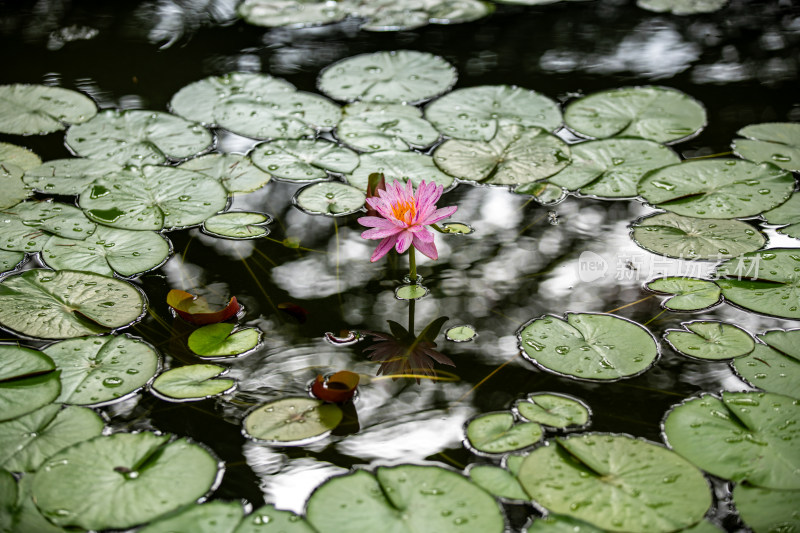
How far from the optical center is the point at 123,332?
1.87m

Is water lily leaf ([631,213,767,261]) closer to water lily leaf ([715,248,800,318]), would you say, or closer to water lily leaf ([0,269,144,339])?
water lily leaf ([715,248,800,318])

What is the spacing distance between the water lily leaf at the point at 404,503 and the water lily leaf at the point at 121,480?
273 mm

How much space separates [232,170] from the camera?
2.47 metres

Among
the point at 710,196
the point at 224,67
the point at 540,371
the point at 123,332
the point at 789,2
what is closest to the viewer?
the point at 540,371

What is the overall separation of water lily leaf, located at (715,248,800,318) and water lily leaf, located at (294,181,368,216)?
3.76 ft

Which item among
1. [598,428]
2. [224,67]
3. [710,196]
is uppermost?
[224,67]

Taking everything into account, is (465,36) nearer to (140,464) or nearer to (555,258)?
(555,258)

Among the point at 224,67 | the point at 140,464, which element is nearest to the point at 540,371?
the point at 140,464

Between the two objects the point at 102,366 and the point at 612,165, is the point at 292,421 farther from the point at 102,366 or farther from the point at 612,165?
the point at 612,165

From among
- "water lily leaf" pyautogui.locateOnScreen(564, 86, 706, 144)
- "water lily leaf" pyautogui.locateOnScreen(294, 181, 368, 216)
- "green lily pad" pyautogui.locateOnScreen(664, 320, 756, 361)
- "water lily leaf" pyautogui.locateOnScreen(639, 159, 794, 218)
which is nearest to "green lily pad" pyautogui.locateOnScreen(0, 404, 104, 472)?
"water lily leaf" pyautogui.locateOnScreen(294, 181, 368, 216)

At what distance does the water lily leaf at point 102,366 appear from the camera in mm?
1675

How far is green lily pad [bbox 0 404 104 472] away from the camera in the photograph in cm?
151

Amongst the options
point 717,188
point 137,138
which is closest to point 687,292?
point 717,188

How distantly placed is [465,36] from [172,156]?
1609 mm
